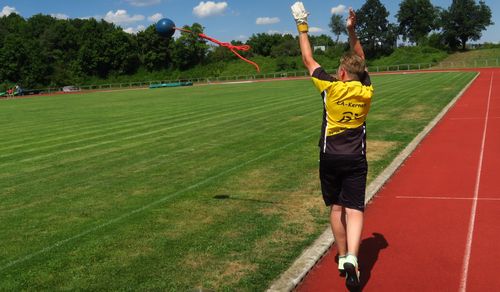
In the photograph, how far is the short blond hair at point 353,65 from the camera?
441cm

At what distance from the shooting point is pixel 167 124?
18.5 meters

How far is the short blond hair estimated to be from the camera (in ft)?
14.5

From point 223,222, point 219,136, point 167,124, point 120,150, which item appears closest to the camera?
point 223,222

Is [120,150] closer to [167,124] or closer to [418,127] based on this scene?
[167,124]

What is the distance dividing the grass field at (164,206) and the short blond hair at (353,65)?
2.04m

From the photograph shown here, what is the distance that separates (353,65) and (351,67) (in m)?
0.02

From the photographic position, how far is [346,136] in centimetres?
448

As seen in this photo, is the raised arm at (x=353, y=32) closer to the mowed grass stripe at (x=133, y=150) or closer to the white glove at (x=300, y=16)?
the white glove at (x=300, y=16)

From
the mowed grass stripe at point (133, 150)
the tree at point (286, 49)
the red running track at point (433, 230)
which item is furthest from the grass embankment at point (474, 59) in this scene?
the red running track at point (433, 230)

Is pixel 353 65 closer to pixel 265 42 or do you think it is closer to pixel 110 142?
pixel 110 142

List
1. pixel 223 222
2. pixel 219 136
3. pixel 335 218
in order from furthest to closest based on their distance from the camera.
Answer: pixel 219 136 < pixel 223 222 < pixel 335 218

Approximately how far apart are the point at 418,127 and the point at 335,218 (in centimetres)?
1089

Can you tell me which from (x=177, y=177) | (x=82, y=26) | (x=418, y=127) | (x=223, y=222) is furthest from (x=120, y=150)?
(x=82, y=26)

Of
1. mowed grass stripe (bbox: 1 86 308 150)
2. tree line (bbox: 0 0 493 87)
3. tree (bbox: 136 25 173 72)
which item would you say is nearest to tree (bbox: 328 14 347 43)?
tree line (bbox: 0 0 493 87)
